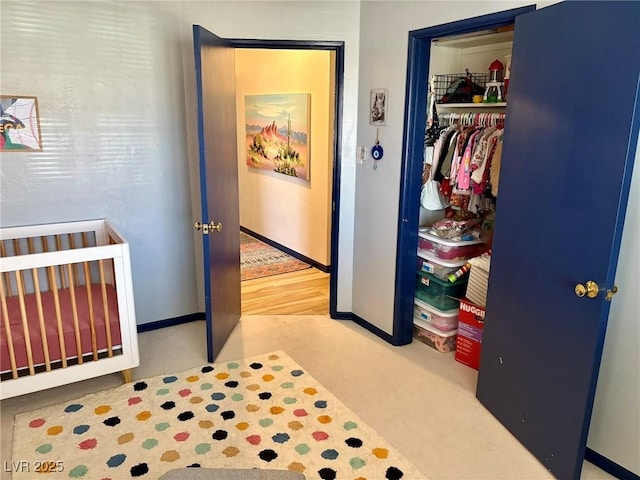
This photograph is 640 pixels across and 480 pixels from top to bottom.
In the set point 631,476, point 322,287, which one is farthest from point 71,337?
point 631,476

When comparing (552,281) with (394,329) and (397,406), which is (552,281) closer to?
(397,406)

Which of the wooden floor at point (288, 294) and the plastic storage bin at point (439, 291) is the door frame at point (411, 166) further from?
the wooden floor at point (288, 294)

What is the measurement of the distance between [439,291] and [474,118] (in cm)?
114

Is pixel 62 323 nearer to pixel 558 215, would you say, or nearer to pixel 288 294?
pixel 288 294

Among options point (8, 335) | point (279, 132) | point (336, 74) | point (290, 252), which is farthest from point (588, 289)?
point (279, 132)

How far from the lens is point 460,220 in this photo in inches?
128

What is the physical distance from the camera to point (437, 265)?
3107 mm

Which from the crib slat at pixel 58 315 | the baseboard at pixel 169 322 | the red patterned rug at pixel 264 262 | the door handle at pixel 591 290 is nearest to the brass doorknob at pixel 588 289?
the door handle at pixel 591 290

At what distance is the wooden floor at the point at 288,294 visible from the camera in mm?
3809

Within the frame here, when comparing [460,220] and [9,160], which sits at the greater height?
[9,160]

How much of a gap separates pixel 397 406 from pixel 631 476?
3.42 ft

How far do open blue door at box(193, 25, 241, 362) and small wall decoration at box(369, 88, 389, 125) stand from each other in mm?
951

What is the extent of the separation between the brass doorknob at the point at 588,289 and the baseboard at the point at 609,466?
2.68 feet

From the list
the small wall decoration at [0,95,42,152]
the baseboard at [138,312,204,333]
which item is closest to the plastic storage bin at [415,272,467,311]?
the baseboard at [138,312,204,333]
